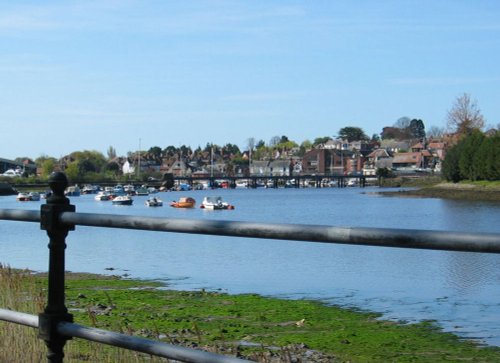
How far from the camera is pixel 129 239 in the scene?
174 feet

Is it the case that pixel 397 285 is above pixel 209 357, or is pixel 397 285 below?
below

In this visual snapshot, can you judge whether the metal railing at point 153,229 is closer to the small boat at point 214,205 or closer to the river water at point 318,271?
the river water at point 318,271

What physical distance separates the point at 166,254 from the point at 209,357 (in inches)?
1569

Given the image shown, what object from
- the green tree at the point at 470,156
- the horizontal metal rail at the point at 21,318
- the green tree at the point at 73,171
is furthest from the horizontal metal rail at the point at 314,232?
the green tree at the point at 73,171

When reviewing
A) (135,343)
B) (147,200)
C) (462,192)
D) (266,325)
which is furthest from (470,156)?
(135,343)

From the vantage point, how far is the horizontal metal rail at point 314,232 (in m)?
3.06

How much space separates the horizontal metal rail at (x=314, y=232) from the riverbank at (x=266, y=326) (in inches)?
292

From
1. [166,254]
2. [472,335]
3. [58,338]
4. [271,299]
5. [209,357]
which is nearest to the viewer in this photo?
[209,357]

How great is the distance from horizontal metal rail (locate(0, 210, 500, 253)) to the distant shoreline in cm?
12819

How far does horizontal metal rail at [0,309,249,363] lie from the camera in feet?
12.7

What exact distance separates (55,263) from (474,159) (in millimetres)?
144695

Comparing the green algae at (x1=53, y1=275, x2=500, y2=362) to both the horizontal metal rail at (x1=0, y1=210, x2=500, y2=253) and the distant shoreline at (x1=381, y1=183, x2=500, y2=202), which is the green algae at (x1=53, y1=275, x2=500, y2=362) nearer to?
the horizontal metal rail at (x1=0, y1=210, x2=500, y2=253)

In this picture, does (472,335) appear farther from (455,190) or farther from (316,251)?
(455,190)

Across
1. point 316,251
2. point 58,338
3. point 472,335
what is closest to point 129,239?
point 316,251
